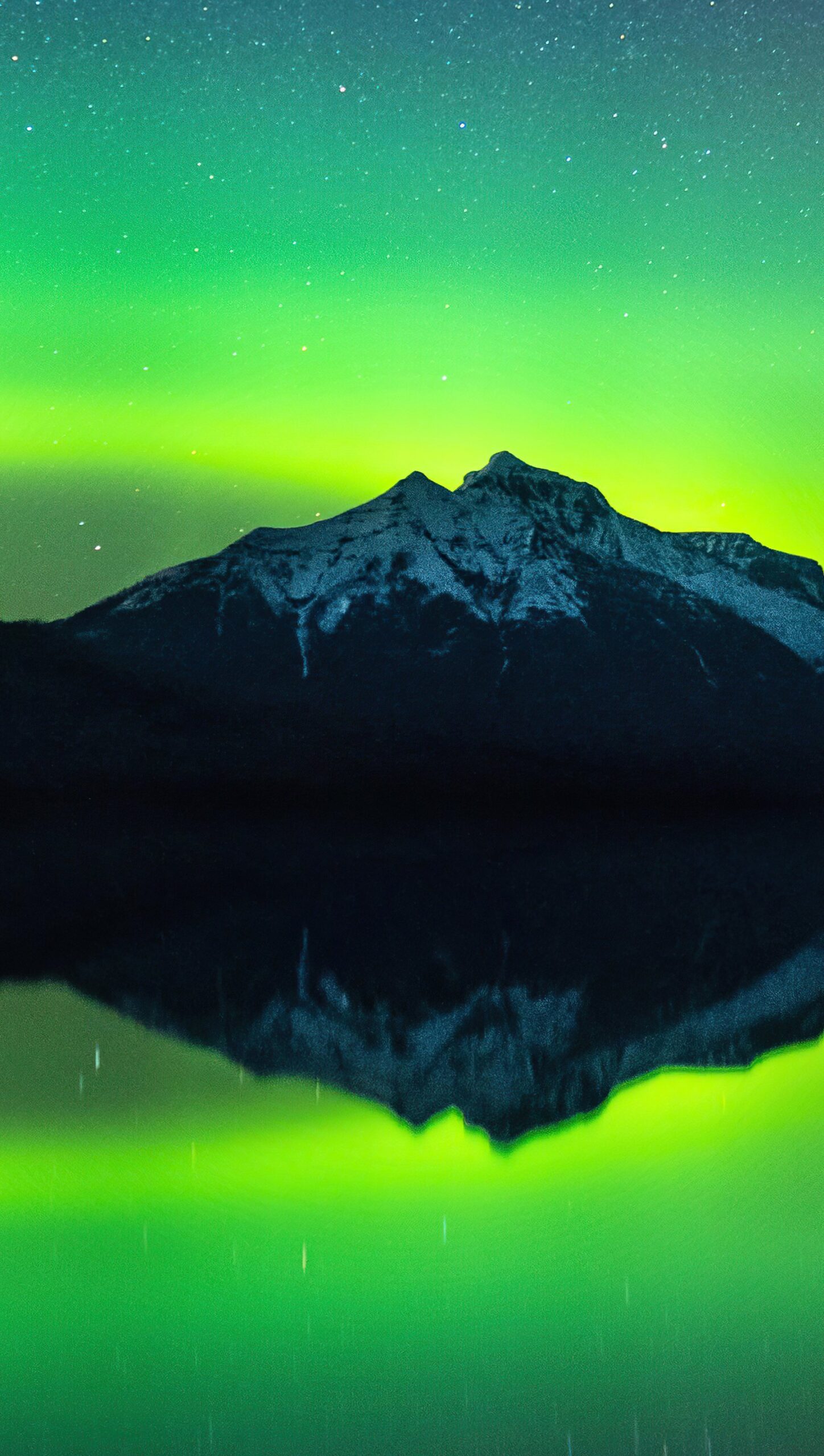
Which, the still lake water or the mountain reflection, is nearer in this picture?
the still lake water

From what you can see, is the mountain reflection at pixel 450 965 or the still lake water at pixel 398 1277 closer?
the still lake water at pixel 398 1277

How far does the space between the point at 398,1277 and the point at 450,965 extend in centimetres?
1592

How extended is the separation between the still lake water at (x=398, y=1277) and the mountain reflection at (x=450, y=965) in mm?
1564

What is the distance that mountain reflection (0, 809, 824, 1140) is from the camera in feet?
60.5

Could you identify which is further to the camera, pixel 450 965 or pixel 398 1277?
pixel 450 965

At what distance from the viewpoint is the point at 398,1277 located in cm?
1121

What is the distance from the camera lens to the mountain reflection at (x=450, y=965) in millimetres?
18438

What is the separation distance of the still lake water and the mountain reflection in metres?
1.56

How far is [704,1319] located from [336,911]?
28597 millimetres

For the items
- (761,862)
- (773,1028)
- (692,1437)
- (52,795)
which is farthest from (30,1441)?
(52,795)

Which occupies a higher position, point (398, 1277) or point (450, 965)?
point (450, 965)

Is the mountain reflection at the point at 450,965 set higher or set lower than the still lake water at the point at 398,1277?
higher

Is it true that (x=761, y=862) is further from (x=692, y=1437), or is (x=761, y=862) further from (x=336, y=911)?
(x=692, y=1437)

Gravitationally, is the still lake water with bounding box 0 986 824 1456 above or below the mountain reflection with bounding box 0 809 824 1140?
below
